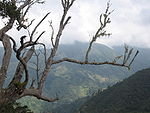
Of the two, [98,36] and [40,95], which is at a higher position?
[98,36]

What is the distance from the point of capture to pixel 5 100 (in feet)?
33.1

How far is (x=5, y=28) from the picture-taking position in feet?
37.0

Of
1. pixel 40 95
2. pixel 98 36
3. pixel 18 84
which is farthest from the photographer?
pixel 98 36

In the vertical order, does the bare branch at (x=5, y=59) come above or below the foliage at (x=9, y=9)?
below

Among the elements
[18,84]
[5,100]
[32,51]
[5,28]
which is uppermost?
[5,28]

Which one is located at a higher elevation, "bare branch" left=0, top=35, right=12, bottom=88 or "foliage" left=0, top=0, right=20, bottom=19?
"foliage" left=0, top=0, right=20, bottom=19

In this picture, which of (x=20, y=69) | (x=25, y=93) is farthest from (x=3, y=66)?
(x=25, y=93)

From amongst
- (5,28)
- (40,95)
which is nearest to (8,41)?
(5,28)

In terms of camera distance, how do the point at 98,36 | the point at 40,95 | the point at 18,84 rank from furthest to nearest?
1. the point at 98,36
2. the point at 40,95
3. the point at 18,84

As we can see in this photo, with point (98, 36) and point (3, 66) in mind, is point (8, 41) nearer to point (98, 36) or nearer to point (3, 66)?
point (3, 66)

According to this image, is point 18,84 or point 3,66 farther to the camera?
point 3,66

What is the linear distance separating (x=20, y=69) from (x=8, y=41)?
3.94 feet

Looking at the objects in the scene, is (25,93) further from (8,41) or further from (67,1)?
(67,1)

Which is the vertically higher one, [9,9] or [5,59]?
[9,9]
